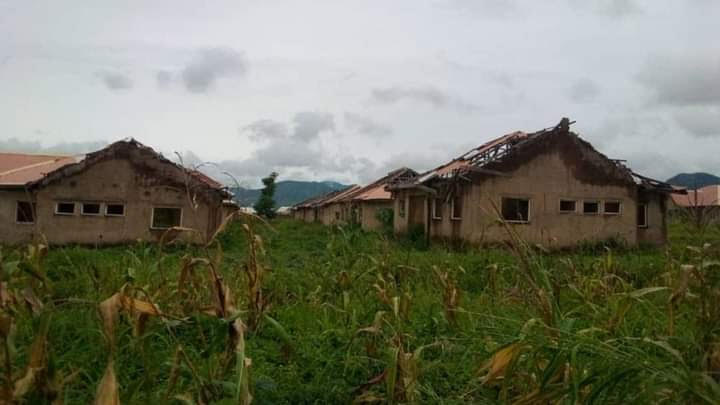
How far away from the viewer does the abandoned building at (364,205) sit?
83.5 feet

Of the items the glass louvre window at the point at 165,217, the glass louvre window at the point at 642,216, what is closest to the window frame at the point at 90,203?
the glass louvre window at the point at 165,217

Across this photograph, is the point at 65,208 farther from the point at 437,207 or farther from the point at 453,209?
the point at 453,209

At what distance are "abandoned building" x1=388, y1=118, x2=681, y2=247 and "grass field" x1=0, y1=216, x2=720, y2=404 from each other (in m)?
11.1

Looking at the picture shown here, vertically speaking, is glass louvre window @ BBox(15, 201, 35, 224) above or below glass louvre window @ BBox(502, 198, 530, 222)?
below

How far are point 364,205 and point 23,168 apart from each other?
51.4ft

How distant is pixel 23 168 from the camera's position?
2044 centimetres

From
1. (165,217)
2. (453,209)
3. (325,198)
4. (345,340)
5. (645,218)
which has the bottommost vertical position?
(345,340)

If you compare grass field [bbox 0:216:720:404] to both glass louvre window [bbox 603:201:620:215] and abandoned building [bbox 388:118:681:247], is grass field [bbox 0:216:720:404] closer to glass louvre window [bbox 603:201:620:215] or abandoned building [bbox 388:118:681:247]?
abandoned building [bbox 388:118:681:247]

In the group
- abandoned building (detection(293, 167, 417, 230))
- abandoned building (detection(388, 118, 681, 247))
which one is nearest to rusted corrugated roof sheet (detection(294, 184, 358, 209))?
abandoned building (detection(293, 167, 417, 230))

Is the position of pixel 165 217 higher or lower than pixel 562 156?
lower

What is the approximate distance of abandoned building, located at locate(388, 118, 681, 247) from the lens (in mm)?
16859

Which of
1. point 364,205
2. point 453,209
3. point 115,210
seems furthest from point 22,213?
point 364,205

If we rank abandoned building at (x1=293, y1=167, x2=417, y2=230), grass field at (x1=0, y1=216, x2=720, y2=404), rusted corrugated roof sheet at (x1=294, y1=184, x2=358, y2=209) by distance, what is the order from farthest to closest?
rusted corrugated roof sheet at (x1=294, y1=184, x2=358, y2=209), abandoned building at (x1=293, y1=167, x2=417, y2=230), grass field at (x1=0, y1=216, x2=720, y2=404)

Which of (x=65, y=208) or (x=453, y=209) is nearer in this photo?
(x=65, y=208)
